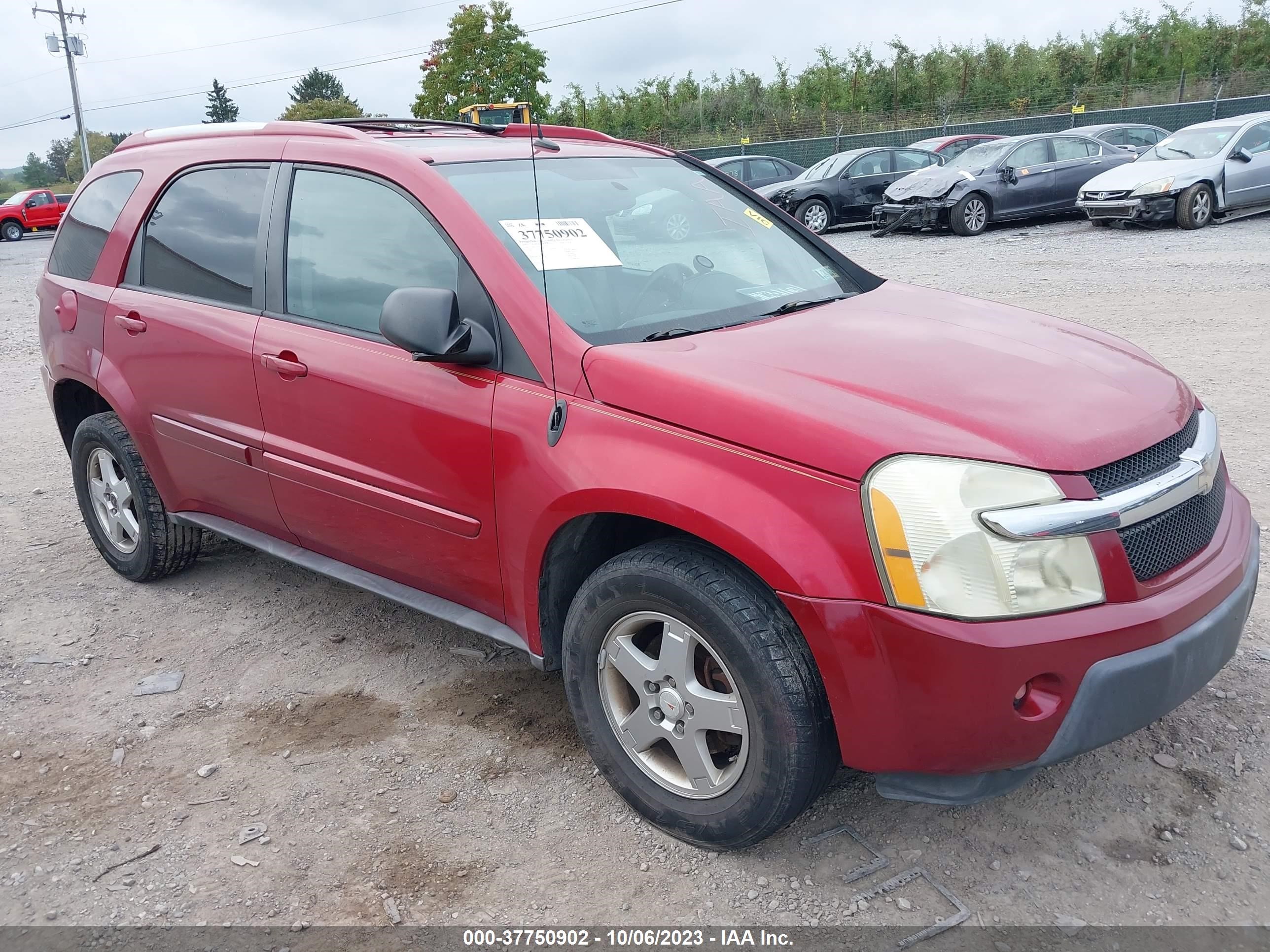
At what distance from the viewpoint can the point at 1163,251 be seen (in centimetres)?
1223

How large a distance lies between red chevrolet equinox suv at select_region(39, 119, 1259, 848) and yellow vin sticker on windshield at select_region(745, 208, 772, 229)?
0.05ft

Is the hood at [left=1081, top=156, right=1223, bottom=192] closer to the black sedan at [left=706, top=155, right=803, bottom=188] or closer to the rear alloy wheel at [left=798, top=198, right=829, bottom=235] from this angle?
the rear alloy wheel at [left=798, top=198, right=829, bottom=235]

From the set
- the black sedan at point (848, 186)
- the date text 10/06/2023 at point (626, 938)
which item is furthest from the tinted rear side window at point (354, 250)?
the black sedan at point (848, 186)

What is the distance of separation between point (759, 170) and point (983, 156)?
4.68 m

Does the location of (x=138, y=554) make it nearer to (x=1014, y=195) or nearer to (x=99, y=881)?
(x=99, y=881)

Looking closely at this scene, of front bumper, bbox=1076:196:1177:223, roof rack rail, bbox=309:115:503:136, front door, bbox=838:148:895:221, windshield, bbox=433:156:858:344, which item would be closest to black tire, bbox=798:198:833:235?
front door, bbox=838:148:895:221

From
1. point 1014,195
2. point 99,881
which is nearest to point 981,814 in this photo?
point 99,881

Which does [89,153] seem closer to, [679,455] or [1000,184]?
[1000,184]

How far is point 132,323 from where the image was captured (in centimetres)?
390

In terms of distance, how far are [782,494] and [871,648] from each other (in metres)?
0.38

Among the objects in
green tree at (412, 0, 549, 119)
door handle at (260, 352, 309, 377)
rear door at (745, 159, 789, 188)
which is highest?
green tree at (412, 0, 549, 119)

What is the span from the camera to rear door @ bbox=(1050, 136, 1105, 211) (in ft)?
52.0

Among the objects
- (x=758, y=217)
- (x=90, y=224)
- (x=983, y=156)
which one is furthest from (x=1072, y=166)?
(x=90, y=224)

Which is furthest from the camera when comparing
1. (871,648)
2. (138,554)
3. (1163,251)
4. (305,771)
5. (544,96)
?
(544,96)
